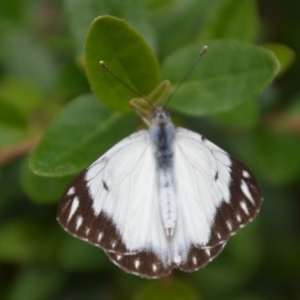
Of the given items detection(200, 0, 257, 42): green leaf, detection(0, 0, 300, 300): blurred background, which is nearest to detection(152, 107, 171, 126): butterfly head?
detection(0, 0, 300, 300): blurred background

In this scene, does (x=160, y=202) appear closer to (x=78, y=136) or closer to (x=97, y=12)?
(x=78, y=136)

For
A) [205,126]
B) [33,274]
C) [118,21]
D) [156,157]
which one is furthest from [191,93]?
[33,274]

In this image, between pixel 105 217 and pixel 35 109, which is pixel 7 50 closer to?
pixel 35 109

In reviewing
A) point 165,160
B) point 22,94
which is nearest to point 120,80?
point 165,160

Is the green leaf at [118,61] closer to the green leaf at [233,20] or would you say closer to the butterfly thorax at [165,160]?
the butterfly thorax at [165,160]

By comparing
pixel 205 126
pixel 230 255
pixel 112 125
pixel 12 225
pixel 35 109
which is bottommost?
pixel 230 255

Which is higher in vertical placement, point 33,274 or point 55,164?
point 55,164

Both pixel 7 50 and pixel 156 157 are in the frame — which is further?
pixel 7 50

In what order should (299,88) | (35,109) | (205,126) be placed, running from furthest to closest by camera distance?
(299,88), (205,126), (35,109)
